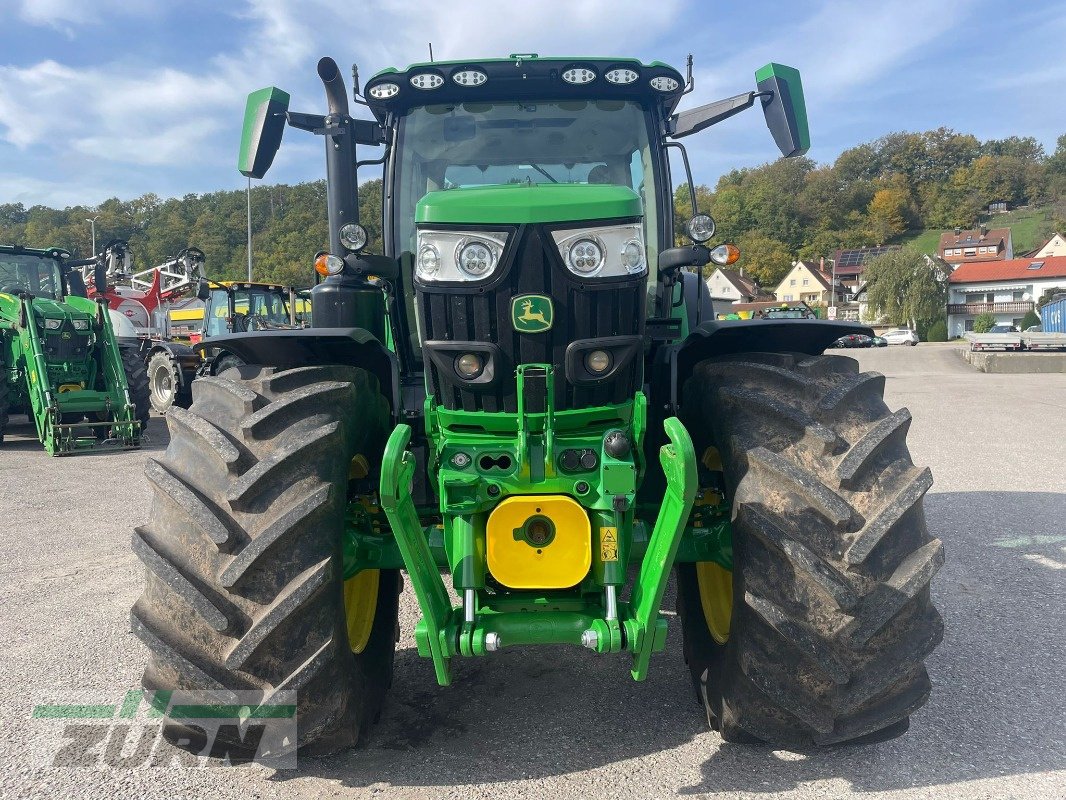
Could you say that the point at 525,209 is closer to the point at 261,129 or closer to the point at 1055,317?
the point at 261,129

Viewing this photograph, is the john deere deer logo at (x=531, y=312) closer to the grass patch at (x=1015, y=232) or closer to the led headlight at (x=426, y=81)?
the led headlight at (x=426, y=81)

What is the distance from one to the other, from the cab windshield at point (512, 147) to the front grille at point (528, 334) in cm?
81

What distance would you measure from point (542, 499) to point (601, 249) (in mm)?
842

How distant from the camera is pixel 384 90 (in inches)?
130

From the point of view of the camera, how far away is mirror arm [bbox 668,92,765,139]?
3.41 meters

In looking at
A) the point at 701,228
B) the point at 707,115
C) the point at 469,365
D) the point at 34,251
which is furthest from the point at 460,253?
the point at 34,251

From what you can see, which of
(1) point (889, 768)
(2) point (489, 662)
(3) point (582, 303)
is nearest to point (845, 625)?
(1) point (889, 768)

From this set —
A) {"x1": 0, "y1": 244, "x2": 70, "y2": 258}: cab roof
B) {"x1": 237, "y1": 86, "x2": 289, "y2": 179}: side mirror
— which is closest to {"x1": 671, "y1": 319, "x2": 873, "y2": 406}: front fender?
{"x1": 237, "y1": 86, "x2": 289, "y2": 179}: side mirror

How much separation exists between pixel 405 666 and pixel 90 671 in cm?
143

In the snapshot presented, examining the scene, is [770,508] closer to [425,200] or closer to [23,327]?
[425,200]

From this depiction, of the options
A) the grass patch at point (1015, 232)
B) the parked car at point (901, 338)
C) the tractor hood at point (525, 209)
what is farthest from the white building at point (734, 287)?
the tractor hood at point (525, 209)

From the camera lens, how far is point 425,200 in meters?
2.53

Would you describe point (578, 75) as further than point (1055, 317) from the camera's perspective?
No

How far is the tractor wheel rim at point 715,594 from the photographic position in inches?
114
